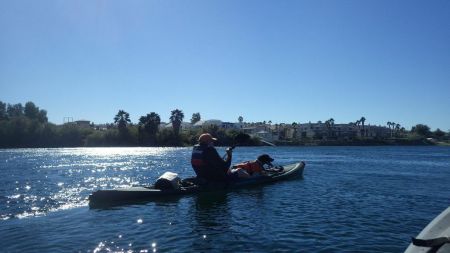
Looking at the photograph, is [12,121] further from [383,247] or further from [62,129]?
[383,247]

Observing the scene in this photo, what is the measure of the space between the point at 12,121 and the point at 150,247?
120 m

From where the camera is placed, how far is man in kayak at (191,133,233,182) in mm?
19656

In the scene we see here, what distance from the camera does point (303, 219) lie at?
13875 mm

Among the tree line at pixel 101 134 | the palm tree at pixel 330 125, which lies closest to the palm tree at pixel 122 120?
the tree line at pixel 101 134

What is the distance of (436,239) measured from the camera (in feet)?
17.3

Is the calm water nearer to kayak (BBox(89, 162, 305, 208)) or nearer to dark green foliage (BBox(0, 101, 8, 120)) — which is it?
kayak (BBox(89, 162, 305, 208))

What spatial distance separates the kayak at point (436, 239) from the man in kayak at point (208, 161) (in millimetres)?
14106

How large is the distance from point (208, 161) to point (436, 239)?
49.1 ft

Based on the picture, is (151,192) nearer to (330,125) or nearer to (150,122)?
(150,122)

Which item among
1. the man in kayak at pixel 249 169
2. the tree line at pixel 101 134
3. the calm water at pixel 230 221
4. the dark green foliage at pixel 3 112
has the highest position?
the dark green foliage at pixel 3 112

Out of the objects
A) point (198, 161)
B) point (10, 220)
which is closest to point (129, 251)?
point (10, 220)

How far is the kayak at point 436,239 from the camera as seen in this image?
5.20 metres

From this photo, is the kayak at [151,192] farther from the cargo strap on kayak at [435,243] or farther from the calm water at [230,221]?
the cargo strap on kayak at [435,243]

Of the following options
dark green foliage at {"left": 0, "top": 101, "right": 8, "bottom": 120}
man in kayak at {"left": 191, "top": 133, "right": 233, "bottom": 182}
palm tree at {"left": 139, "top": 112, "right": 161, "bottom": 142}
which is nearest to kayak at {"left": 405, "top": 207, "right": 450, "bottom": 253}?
man in kayak at {"left": 191, "top": 133, "right": 233, "bottom": 182}
